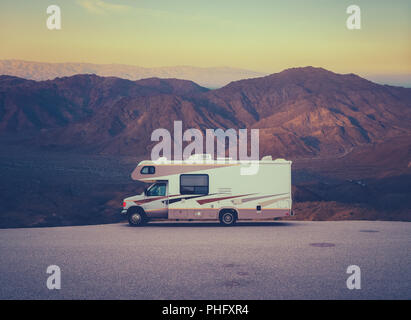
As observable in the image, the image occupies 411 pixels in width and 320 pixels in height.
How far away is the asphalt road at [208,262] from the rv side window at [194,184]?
5.03ft

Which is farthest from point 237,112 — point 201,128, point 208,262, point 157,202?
point 208,262

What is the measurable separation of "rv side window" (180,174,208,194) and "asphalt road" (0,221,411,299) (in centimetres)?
153

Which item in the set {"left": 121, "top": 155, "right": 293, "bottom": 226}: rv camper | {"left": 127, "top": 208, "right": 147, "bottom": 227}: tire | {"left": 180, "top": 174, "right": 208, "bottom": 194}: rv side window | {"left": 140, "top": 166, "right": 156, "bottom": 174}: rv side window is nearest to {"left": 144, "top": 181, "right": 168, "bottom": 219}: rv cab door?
{"left": 121, "top": 155, "right": 293, "bottom": 226}: rv camper

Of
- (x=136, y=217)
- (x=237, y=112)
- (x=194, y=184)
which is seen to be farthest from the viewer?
(x=237, y=112)

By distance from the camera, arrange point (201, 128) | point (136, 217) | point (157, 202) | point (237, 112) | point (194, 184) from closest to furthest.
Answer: point (194, 184) < point (157, 202) < point (136, 217) < point (201, 128) < point (237, 112)

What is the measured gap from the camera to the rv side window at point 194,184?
18203 millimetres

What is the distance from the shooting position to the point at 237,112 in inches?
4892

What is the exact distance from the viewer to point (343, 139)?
95.9m

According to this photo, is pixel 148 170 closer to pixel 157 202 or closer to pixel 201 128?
pixel 157 202

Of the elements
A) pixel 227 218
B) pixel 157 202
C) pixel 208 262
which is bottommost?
pixel 208 262

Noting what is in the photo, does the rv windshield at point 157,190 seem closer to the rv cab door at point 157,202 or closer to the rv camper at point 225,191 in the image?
the rv cab door at point 157,202

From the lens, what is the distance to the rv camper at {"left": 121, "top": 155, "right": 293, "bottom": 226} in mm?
18156

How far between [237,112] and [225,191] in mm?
107234

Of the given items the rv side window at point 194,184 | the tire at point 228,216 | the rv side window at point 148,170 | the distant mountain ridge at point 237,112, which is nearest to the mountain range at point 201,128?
the distant mountain ridge at point 237,112
